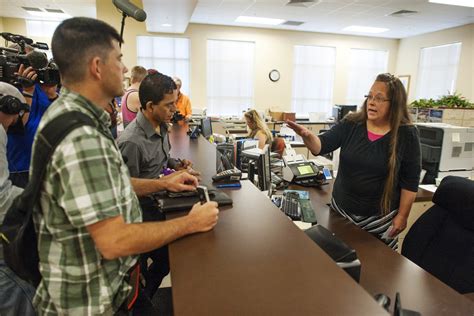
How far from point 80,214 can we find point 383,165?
61.9 inches

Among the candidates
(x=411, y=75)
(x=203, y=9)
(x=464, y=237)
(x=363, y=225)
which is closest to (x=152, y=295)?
(x=363, y=225)

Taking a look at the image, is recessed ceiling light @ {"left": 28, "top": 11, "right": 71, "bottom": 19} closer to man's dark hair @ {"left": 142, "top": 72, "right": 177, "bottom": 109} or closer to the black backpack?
man's dark hair @ {"left": 142, "top": 72, "right": 177, "bottom": 109}

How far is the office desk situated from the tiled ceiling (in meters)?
4.31

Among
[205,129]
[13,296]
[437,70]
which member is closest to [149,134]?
[13,296]

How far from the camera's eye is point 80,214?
750 mm

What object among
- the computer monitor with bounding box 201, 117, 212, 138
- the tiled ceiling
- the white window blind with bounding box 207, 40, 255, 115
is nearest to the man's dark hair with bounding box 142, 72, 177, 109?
the computer monitor with bounding box 201, 117, 212, 138

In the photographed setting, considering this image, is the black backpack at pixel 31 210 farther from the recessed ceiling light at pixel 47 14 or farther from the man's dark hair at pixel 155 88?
the recessed ceiling light at pixel 47 14

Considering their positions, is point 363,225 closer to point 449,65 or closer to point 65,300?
point 65,300

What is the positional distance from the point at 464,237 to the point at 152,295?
185cm

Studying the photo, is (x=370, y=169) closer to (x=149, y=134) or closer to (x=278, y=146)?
(x=149, y=134)

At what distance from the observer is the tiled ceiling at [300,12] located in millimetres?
5309

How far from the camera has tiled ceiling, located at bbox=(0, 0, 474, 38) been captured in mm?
5309

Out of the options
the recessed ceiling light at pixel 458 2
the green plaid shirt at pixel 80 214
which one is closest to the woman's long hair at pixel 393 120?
the green plaid shirt at pixel 80 214

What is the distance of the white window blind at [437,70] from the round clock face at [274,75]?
3645 mm
